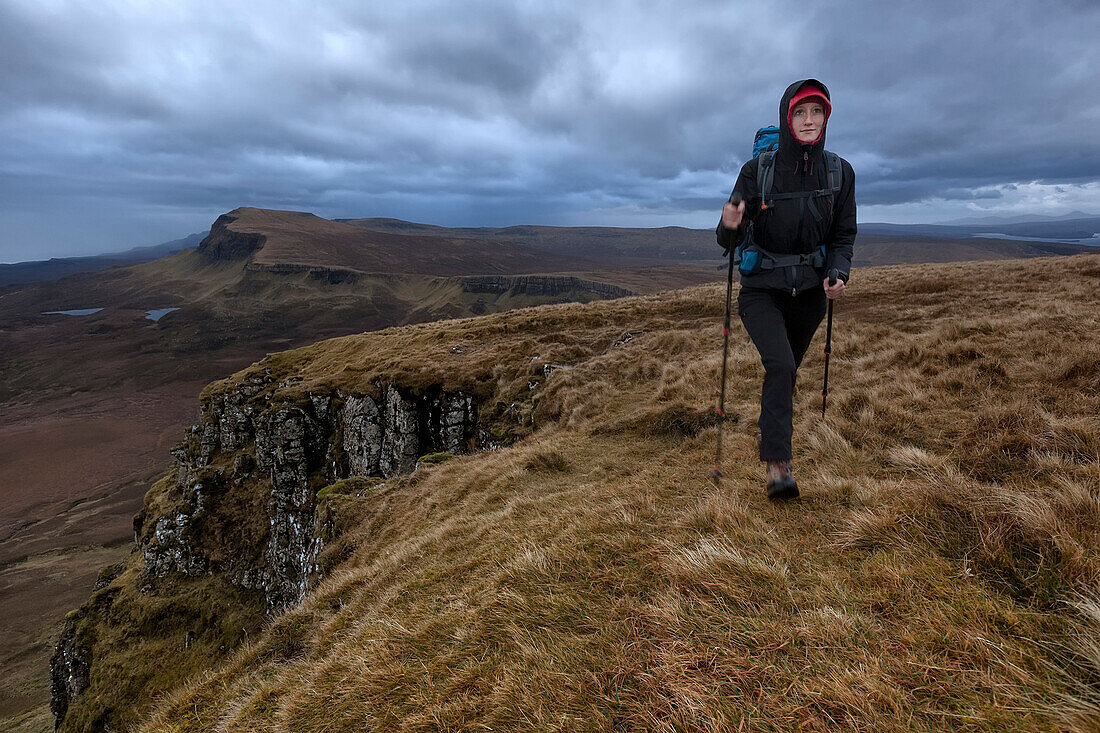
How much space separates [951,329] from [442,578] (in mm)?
12914

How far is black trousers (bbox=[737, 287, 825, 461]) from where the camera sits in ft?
15.4

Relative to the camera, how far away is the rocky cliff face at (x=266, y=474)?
22.6 metres

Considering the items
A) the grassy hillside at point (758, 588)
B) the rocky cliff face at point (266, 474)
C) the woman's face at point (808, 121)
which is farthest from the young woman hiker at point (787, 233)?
the rocky cliff face at point (266, 474)

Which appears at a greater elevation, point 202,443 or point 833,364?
point 833,364

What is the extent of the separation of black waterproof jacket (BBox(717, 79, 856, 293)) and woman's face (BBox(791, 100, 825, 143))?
0.20 feet

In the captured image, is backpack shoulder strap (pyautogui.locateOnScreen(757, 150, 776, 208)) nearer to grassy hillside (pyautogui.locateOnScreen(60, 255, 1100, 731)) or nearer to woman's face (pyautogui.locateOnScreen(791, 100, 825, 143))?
woman's face (pyautogui.locateOnScreen(791, 100, 825, 143))

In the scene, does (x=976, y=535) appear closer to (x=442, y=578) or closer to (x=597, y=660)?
(x=597, y=660)

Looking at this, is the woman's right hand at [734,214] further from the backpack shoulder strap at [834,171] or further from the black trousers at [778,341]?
the backpack shoulder strap at [834,171]

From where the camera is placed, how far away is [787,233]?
4.75 metres

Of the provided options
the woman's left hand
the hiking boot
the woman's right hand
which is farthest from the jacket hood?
the hiking boot

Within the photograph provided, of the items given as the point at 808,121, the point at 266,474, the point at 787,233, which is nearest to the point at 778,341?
the point at 787,233

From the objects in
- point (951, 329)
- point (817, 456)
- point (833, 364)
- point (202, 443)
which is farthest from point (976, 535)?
point (202, 443)

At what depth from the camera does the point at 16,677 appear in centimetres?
4744

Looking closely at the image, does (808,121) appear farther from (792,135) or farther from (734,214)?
(734,214)
